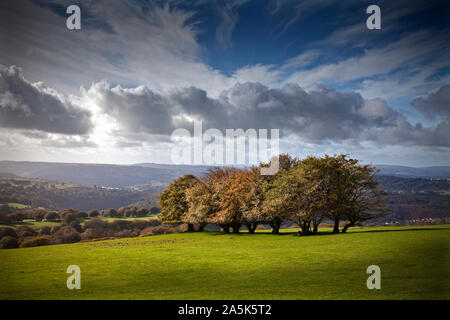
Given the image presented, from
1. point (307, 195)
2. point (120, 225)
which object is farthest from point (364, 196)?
point (120, 225)

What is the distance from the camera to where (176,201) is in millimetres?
37781

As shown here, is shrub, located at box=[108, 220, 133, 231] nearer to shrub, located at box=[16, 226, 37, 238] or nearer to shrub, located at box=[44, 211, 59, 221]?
shrub, located at box=[44, 211, 59, 221]

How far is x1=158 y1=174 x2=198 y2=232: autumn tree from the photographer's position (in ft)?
122

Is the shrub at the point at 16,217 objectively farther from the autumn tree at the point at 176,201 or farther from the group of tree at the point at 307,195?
the group of tree at the point at 307,195

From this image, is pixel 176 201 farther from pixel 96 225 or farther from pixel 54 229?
pixel 96 225

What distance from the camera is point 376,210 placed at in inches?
1097

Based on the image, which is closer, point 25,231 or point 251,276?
point 251,276

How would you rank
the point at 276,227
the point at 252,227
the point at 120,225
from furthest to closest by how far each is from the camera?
the point at 120,225 < the point at 252,227 < the point at 276,227

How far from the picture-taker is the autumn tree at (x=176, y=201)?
37094 mm

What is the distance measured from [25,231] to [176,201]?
1146 inches

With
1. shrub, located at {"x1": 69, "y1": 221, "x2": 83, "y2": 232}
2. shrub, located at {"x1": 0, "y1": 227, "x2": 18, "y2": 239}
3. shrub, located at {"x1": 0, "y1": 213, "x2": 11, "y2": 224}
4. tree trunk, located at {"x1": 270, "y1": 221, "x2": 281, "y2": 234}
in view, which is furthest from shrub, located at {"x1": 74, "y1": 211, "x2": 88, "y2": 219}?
tree trunk, located at {"x1": 270, "y1": 221, "x2": 281, "y2": 234}

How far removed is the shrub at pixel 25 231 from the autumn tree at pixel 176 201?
24.7 m

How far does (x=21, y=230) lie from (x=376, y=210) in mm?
54676
